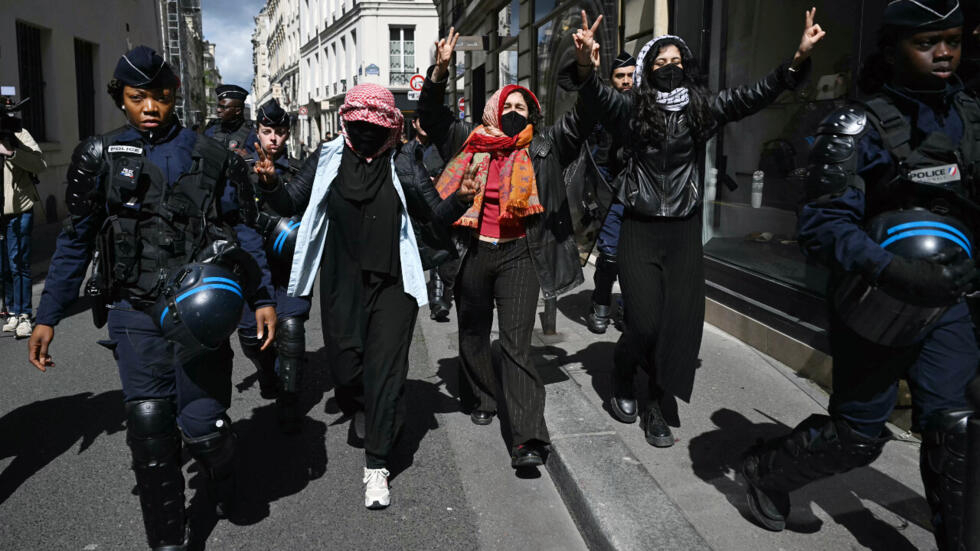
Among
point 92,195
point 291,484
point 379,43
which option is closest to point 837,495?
point 291,484

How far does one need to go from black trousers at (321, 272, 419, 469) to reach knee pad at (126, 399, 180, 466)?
99 cm

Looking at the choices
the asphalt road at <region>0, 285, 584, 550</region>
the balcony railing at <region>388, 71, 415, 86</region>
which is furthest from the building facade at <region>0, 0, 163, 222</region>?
the balcony railing at <region>388, 71, 415, 86</region>

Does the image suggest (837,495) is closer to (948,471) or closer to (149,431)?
(948,471)

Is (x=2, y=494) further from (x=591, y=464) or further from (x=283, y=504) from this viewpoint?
(x=591, y=464)

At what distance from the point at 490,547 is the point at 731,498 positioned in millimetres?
1101

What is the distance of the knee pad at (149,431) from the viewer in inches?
117

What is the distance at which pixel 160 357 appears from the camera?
3033mm

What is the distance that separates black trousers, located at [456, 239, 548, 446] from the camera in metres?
3.97

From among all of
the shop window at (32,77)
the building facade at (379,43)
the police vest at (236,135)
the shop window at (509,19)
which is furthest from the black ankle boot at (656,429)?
the building facade at (379,43)

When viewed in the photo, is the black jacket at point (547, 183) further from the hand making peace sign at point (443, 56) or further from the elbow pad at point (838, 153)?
the elbow pad at point (838, 153)

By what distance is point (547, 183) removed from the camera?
4273 mm

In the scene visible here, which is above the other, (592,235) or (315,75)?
(315,75)

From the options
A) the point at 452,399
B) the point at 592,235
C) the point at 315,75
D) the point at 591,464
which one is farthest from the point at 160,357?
the point at 315,75

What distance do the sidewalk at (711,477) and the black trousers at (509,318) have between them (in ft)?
0.87
